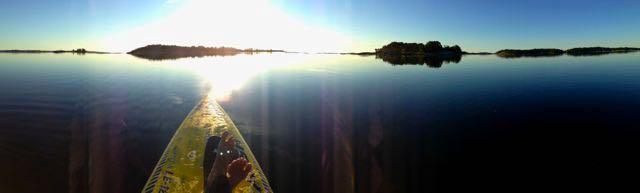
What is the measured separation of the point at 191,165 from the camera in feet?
38.5

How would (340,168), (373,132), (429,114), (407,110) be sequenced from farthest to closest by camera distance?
1. (407,110)
2. (429,114)
3. (373,132)
4. (340,168)

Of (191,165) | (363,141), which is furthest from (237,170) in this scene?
(363,141)

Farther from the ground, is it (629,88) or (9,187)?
(629,88)

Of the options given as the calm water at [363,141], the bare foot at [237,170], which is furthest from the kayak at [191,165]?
the calm water at [363,141]

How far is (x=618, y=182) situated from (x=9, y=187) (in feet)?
72.3

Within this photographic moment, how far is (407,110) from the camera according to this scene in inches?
1030

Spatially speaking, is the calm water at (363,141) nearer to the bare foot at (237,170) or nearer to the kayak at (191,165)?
the kayak at (191,165)

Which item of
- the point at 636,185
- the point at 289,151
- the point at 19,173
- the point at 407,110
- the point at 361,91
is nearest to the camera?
the point at 636,185

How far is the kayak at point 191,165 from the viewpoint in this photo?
10266 millimetres

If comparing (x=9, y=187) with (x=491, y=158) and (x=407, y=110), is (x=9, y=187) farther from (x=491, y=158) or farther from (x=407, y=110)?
(x=407, y=110)

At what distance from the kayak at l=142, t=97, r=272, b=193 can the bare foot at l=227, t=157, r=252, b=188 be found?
26 cm

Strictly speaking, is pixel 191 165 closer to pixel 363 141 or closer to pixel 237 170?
pixel 237 170

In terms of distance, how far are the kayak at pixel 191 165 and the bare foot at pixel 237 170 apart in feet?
0.84

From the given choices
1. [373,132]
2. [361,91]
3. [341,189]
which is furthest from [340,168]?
[361,91]
